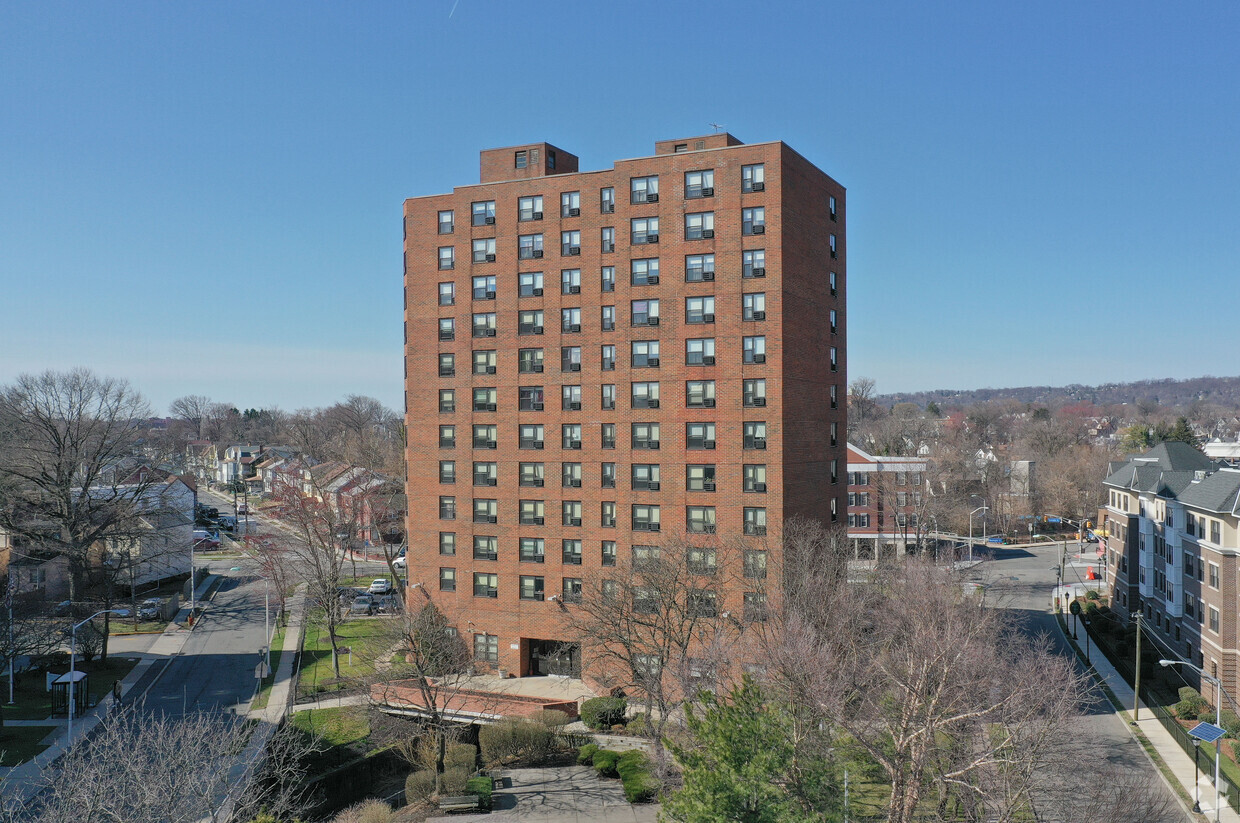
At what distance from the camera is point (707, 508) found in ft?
160

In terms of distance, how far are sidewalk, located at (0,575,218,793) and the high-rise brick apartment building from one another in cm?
→ 1725

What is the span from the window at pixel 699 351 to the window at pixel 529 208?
1262cm

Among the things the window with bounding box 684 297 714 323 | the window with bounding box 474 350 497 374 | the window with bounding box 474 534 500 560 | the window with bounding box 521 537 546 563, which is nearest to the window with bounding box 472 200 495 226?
the window with bounding box 474 350 497 374

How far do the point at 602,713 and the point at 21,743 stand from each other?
94.4ft

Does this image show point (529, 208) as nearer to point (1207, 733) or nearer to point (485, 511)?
point (485, 511)

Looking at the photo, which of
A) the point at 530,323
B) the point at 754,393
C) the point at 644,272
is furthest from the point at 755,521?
the point at 530,323

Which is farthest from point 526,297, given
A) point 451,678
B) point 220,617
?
point 220,617

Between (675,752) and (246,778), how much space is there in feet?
70.0

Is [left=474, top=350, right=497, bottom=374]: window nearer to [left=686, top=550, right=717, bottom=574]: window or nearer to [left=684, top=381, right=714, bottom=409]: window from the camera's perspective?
[left=684, top=381, right=714, bottom=409]: window

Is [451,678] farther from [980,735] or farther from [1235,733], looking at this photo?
[1235,733]

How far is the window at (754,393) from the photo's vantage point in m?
48.2

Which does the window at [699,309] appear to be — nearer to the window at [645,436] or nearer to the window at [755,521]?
the window at [645,436]

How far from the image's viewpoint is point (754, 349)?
1907 inches

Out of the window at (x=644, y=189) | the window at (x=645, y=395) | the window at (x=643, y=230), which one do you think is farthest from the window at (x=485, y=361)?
the window at (x=644, y=189)
